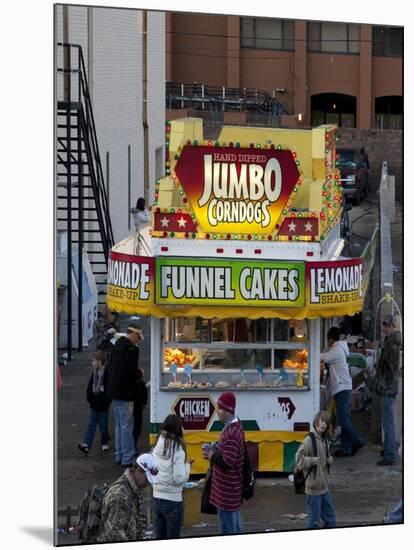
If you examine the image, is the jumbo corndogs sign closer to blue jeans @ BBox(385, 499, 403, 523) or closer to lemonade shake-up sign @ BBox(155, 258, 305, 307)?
lemonade shake-up sign @ BBox(155, 258, 305, 307)

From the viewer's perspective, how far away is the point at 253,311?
513 inches

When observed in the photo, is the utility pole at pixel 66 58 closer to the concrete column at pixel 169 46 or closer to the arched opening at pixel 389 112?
the concrete column at pixel 169 46

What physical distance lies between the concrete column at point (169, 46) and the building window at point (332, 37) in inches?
36.0

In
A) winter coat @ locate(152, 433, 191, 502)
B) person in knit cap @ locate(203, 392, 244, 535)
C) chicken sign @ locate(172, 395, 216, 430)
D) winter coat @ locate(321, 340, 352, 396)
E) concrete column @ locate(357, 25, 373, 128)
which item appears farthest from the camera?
winter coat @ locate(321, 340, 352, 396)

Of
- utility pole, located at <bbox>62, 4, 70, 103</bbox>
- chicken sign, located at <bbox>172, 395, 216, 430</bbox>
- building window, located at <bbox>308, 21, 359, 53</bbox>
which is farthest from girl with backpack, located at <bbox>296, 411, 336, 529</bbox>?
utility pole, located at <bbox>62, 4, 70, 103</bbox>

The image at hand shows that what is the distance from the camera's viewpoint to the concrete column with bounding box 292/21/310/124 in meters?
13.1

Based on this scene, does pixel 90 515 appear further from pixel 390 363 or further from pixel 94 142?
pixel 390 363

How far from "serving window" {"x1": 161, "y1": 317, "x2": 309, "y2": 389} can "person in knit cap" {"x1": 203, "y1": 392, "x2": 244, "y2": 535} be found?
24.5 inches

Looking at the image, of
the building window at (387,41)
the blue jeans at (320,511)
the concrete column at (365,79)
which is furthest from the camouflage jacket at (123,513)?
the building window at (387,41)

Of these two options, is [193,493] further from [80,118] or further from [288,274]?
[80,118]

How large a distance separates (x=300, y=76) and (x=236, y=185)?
0.91m

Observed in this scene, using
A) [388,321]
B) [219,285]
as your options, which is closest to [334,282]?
[388,321]

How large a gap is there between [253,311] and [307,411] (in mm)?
810

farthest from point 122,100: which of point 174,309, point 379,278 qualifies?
point 379,278
